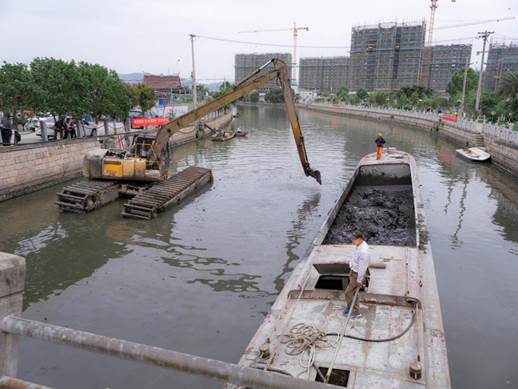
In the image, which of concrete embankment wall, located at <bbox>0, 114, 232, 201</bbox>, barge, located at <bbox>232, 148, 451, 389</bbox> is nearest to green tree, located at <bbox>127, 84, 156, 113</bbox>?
concrete embankment wall, located at <bbox>0, 114, 232, 201</bbox>

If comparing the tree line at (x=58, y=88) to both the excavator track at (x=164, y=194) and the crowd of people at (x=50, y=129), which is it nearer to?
the crowd of people at (x=50, y=129)

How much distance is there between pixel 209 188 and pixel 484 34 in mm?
39514

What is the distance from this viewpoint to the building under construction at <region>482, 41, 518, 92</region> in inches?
4653

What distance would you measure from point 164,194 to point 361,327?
14.1 meters

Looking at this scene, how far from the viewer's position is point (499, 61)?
119438mm

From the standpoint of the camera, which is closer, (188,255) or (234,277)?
(234,277)

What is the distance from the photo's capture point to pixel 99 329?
1020 centimetres

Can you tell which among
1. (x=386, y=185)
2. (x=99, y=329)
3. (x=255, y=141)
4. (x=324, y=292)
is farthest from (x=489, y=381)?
(x=255, y=141)

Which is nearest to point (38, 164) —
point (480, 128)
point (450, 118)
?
point (480, 128)

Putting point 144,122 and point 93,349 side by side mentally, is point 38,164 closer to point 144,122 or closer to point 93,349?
point 144,122

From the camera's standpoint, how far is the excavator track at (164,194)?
18.7 m

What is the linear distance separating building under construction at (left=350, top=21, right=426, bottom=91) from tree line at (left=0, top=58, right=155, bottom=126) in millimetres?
123231

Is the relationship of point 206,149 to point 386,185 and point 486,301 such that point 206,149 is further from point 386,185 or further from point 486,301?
point 486,301

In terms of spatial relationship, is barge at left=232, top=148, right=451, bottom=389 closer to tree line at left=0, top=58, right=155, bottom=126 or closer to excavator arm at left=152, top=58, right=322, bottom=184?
excavator arm at left=152, top=58, right=322, bottom=184
